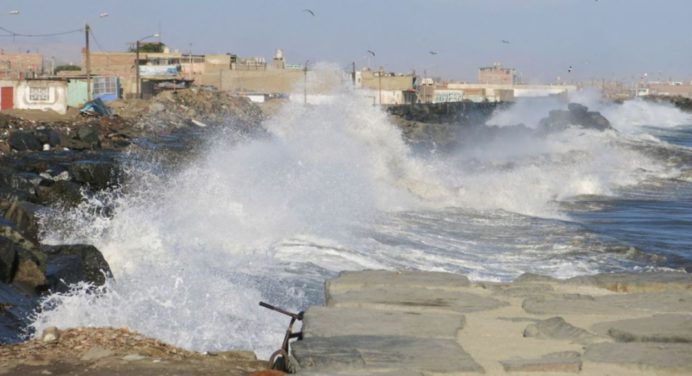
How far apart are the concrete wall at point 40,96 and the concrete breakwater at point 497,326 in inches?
1597

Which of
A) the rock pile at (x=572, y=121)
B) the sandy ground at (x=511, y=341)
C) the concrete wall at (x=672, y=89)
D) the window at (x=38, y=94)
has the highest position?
the window at (x=38, y=94)

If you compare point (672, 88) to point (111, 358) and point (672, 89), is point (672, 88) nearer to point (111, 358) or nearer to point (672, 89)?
point (672, 89)

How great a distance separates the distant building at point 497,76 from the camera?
6023 inches

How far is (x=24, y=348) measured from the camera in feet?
17.3

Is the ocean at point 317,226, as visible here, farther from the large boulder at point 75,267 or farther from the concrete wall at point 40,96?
the concrete wall at point 40,96

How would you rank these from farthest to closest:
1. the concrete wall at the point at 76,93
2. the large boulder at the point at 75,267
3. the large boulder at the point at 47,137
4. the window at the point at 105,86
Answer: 1. the window at the point at 105,86
2. the concrete wall at the point at 76,93
3. the large boulder at the point at 47,137
4. the large boulder at the point at 75,267

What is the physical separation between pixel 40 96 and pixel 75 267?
36.9 m

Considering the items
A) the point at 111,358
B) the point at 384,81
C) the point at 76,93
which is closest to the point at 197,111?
the point at 76,93

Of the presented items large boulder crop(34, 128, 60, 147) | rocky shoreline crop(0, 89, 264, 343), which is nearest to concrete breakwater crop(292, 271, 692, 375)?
rocky shoreline crop(0, 89, 264, 343)

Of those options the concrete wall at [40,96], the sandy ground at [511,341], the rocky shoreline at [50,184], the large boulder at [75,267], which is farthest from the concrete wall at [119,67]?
the sandy ground at [511,341]

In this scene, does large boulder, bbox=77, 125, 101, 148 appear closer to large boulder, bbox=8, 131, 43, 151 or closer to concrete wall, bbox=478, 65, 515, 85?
large boulder, bbox=8, 131, 43, 151

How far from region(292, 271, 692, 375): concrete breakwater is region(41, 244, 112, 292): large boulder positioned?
13.8 feet

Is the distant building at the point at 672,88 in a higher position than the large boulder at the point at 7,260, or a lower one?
lower

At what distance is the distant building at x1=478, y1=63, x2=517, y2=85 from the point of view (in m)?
153
